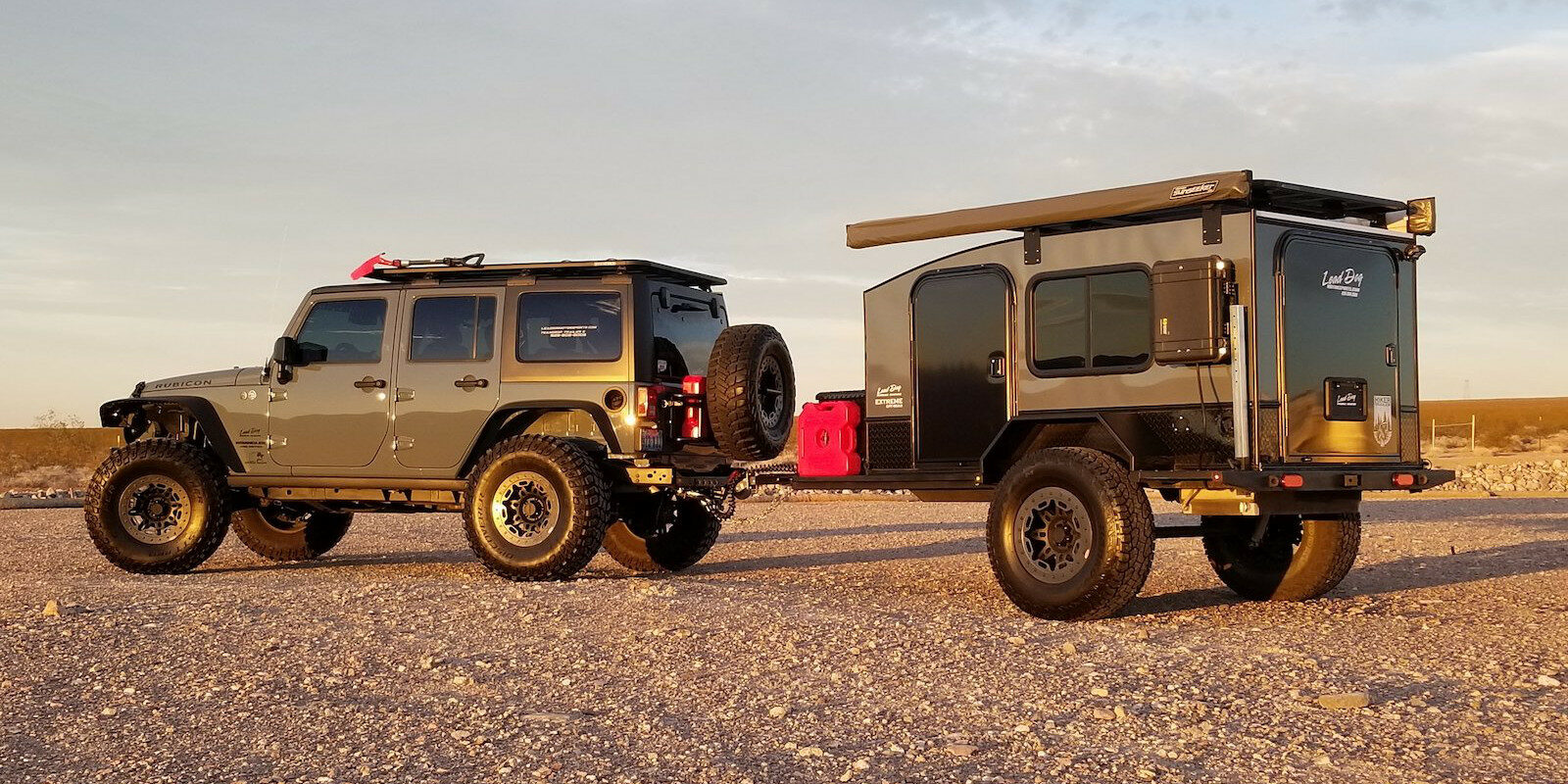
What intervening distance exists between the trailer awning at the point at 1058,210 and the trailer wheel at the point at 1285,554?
99.6 inches

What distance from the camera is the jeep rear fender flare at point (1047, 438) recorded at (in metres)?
9.65

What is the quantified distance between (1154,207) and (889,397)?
2.54 meters

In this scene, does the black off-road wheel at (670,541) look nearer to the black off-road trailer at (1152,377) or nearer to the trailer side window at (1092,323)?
the black off-road trailer at (1152,377)

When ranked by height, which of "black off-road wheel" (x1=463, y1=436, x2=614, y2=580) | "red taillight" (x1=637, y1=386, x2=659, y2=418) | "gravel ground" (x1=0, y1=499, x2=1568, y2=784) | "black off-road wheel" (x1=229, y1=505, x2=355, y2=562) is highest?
"red taillight" (x1=637, y1=386, x2=659, y2=418)

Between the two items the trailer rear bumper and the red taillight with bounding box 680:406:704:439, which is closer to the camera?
the trailer rear bumper

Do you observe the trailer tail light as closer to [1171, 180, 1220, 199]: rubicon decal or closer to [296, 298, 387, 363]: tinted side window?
[296, 298, 387, 363]: tinted side window

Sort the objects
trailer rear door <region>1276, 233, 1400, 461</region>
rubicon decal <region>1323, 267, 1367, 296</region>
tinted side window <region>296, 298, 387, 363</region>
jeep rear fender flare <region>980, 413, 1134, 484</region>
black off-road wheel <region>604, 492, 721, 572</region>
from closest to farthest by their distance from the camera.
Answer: trailer rear door <region>1276, 233, 1400, 461</region> → rubicon decal <region>1323, 267, 1367, 296</region> → jeep rear fender flare <region>980, 413, 1134, 484</region> → tinted side window <region>296, 298, 387, 363</region> → black off-road wheel <region>604, 492, 721, 572</region>

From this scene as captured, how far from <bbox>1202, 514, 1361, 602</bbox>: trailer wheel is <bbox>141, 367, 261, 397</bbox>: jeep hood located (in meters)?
8.22

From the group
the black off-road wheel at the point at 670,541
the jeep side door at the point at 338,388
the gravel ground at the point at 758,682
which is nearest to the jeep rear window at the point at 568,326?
the jeep side door at the point at 338,388

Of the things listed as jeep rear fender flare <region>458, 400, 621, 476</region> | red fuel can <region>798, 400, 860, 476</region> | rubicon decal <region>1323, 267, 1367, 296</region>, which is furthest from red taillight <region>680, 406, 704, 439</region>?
rubicon decal <region>1323, 267, 1367, 296</region>

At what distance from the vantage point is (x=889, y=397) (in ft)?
35.5

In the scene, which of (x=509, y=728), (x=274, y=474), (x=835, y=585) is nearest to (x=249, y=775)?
(x=509, y=728)

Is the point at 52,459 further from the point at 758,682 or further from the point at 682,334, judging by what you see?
the point at 758,682

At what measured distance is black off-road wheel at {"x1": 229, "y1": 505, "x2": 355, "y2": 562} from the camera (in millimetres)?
14242
